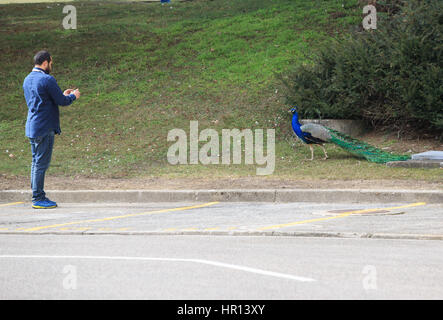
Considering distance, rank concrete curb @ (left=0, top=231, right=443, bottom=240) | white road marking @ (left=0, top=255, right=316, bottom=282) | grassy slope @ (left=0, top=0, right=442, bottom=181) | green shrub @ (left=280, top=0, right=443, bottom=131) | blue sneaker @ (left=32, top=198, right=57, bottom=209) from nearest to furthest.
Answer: white road marking @ (left=0, top=255, right=316, bottom=282) → concrete curb @ (left=0, top=231, right=443, bottom=240) → blue sneaker @ (left=32, top=198, right=57, bottom=209) → grassy slope @ (left=0, top=0, right=442, bottom=181) → green shrub @ (left=280, top=0, right=443, bottom=131)

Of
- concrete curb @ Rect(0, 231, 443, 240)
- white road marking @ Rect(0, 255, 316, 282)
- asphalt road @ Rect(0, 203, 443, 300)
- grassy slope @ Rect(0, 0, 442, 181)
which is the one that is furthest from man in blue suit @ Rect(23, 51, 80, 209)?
white road marking @ Rect(0, 255, 316, 282)

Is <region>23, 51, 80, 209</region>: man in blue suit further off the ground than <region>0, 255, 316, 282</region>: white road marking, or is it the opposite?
<region>23, 51, 80, 209</region>: man in blue suit

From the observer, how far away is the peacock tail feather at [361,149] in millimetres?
15734

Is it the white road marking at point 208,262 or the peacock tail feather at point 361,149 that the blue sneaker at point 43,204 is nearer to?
the white road marking at point 208,262

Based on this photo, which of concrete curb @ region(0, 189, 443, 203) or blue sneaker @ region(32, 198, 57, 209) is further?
blue sneaker @ region(32, 198, 57, 209)

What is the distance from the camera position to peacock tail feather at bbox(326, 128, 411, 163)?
51.6ft

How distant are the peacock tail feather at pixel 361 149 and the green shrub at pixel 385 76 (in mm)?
1620

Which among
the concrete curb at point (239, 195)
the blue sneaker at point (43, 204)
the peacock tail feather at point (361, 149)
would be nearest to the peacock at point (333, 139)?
the peacock tail feather at point (361, 149)

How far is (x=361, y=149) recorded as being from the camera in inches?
637

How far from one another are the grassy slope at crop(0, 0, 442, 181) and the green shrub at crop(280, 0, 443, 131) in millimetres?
1199

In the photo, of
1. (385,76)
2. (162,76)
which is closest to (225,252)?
Result: (385,76)

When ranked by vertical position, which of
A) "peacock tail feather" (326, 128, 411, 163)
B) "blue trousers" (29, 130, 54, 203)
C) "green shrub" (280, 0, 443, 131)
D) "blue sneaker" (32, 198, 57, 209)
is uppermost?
"green shrub" (280, 0, 443, 131)

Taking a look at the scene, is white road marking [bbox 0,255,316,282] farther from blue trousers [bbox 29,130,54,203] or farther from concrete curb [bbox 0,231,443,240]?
blue trousers [bbox 29,130,54,203]

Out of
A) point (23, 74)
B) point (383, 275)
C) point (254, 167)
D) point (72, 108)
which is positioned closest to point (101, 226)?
point (383, 275)
